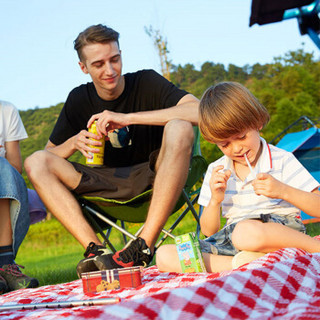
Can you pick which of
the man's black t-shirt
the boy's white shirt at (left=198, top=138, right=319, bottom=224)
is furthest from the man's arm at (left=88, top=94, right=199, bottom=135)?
the boy's white shirt at (left=198, top=138, right=319, bottom=224)

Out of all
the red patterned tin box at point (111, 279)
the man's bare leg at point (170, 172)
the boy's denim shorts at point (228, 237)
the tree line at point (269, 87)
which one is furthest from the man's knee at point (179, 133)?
the tree line at point (269, 87)

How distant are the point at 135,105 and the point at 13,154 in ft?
2.64

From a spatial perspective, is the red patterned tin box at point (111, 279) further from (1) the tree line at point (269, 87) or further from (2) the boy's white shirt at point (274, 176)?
(1) the tree line at point (269, 87)

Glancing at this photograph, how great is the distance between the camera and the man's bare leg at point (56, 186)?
2287 mm

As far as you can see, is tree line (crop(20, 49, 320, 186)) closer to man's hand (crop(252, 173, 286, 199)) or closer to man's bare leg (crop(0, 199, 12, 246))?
man's bare leg (crop(0, 199, 12, 246))

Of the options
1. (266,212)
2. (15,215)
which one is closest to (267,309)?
(266,212)

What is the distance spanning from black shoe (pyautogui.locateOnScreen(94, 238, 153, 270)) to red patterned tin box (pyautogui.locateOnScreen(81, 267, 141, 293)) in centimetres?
16

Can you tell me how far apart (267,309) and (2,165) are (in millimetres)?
1721

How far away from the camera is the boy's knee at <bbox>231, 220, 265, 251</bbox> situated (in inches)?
A: 64.0

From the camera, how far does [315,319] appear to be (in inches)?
35.1

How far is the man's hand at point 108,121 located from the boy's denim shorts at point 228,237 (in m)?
0.77

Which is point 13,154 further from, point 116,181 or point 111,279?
point 111,279

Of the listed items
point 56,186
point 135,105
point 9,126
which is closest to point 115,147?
point 135,105

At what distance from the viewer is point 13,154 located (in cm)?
272
